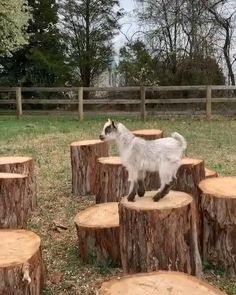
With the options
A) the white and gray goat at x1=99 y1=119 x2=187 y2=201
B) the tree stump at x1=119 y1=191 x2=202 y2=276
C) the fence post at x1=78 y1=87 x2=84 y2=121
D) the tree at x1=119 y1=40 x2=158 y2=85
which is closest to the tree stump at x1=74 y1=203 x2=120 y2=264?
the tree stump at x1=119 y1=191 x2=202 y2=276

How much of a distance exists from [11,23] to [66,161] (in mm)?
11062

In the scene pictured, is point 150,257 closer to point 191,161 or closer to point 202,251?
point 202,251

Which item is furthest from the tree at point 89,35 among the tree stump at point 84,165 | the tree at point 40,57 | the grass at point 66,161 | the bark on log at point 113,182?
the bark on log at point 113,182

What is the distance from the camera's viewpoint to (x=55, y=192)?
6953 millimetres

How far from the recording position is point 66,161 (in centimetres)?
898

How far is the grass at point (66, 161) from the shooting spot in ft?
14.0

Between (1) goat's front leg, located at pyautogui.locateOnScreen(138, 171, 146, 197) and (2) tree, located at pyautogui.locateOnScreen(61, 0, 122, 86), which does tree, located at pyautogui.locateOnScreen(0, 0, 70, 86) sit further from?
(1) goat's front leg, located at pyautogui.locateOnScreen(138, 171, 146, 197)

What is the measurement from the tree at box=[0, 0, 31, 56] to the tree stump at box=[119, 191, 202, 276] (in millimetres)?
15264

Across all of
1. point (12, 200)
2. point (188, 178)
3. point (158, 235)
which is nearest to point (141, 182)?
point (158, 235)

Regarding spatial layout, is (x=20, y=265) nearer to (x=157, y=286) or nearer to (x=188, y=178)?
(x=157, y=286)

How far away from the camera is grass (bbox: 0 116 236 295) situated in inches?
168

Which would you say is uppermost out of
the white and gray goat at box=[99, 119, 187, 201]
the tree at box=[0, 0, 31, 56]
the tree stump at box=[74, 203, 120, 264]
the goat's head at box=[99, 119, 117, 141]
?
the tree at box=[0, 0, 31, 56]

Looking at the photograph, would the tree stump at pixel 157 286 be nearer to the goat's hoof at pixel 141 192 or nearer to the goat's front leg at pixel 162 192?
the goat's front leg at pixel 162 192

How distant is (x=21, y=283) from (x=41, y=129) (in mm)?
10888
